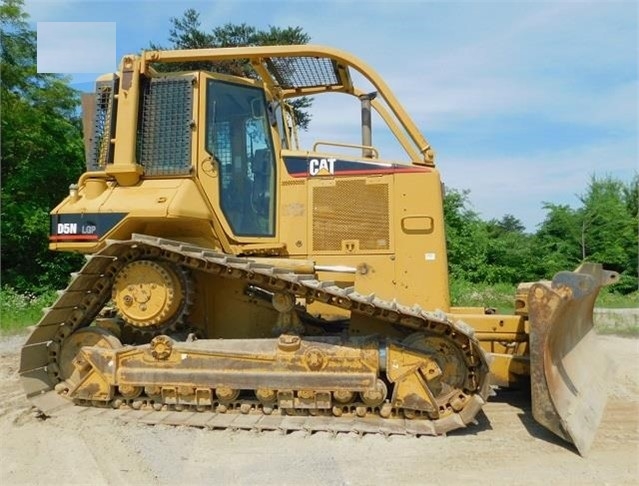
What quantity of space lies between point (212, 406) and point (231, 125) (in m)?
2.61

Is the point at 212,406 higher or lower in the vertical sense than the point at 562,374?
lower

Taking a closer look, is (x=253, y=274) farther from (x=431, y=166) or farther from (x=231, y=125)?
(x=431, y=166)

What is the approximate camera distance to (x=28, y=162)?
16.3 m

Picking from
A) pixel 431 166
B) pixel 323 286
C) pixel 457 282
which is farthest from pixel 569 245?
pixel 323 286

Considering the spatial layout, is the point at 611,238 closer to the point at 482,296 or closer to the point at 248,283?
the point at 482,296

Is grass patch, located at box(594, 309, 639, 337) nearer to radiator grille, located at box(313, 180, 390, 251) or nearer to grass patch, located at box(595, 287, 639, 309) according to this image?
grass patch, located at box(595, 287, 639, 309)

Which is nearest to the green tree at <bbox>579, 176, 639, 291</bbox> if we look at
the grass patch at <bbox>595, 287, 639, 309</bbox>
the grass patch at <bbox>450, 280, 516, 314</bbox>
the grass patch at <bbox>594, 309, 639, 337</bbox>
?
the grass patch at <bbox>595, 287, 639, 309</bbox>

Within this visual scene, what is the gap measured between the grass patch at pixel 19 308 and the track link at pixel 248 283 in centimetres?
631

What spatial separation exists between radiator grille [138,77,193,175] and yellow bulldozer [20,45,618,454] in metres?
0.02

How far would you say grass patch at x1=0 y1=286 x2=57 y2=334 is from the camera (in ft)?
37.2

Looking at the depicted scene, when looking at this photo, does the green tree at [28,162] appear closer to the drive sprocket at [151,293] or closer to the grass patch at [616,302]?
the drive sprocket at [151,293]

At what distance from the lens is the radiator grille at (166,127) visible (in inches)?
219

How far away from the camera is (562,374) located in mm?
4820

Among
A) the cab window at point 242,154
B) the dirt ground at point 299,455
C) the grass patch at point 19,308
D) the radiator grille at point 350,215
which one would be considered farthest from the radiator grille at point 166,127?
the grass patch at point 19,308
